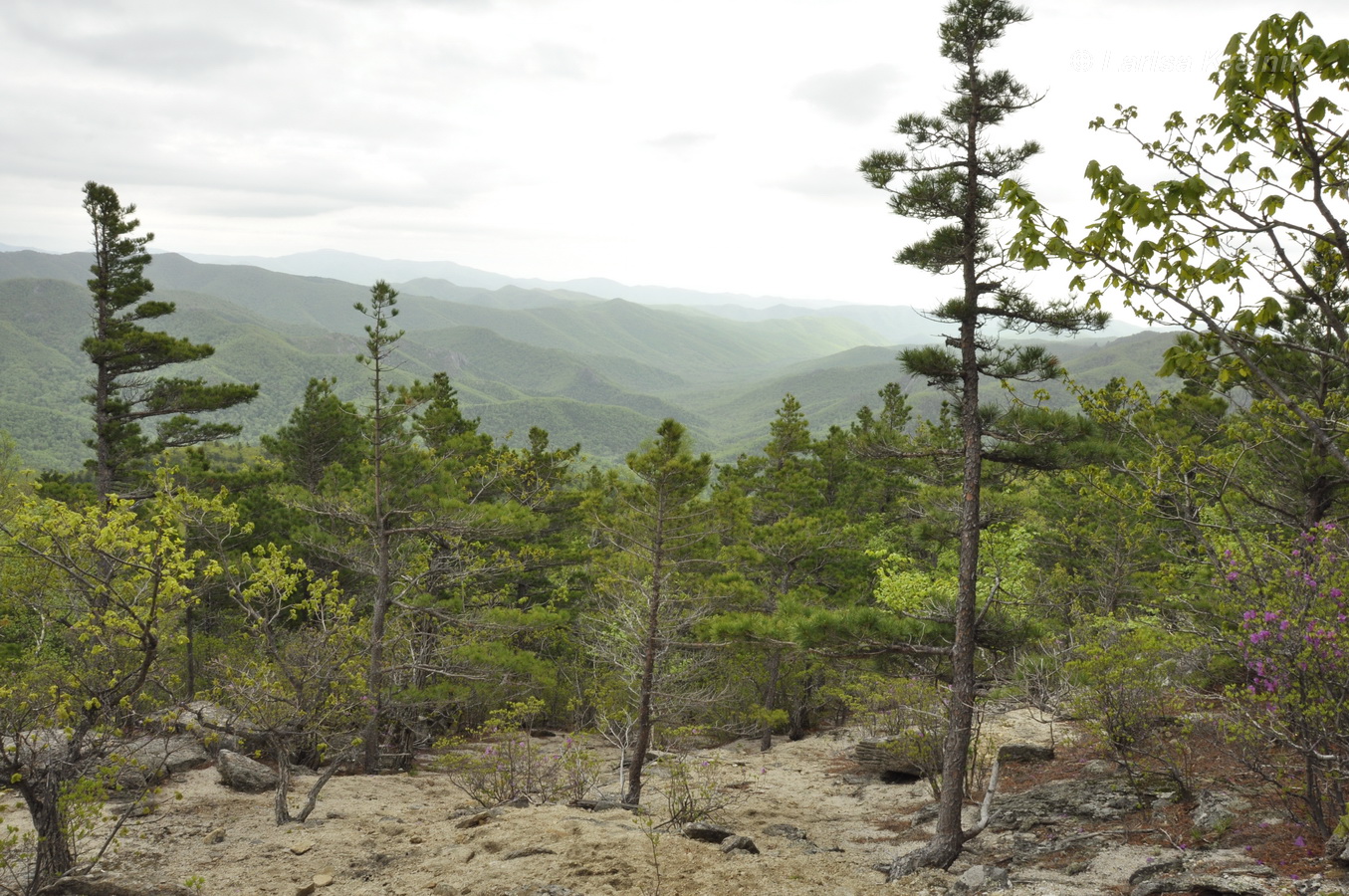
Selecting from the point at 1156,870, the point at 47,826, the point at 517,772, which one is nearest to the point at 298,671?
the point at 47,826

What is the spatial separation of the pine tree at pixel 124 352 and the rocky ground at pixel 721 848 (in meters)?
11.1

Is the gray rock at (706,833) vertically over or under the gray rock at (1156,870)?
under

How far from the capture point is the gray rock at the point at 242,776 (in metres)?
13.5

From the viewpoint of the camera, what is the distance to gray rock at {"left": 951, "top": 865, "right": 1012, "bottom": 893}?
27.7ft

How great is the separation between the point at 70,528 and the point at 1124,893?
1133cm

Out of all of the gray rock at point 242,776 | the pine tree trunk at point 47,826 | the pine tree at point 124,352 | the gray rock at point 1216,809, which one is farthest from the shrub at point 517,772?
the pine tree at point 124,352

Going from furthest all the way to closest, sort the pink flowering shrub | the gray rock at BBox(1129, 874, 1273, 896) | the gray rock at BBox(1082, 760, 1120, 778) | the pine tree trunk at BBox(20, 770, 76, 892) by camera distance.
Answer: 1. the gray rock at BBox(1082, 760, 1120, 778)
2. the pine tree trunk at BBox(20, 770, 76, 892)
3. the gray rock at BBox(1129, 874, 1273, 896)
4. the pink flowering shrub

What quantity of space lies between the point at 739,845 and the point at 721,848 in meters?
0.25

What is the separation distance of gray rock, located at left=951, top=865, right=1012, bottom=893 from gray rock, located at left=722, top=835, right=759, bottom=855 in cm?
263

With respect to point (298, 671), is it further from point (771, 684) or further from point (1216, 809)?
point (1216, 809)

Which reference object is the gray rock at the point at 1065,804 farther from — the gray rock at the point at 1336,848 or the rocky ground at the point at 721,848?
the gray rock at the point at 1336,848

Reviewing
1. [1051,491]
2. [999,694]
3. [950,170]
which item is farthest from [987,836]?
[1051,491]

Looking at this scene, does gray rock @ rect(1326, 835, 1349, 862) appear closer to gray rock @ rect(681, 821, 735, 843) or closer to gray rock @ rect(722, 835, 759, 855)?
gray rock @ rect(722, 835, 759, 855)

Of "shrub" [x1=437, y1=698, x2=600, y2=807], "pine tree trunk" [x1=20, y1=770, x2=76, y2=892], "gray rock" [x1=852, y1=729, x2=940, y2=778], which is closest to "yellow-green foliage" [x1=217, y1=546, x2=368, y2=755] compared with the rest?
"shrub" [x1=437, y1=698, x2=600, y2=807]
